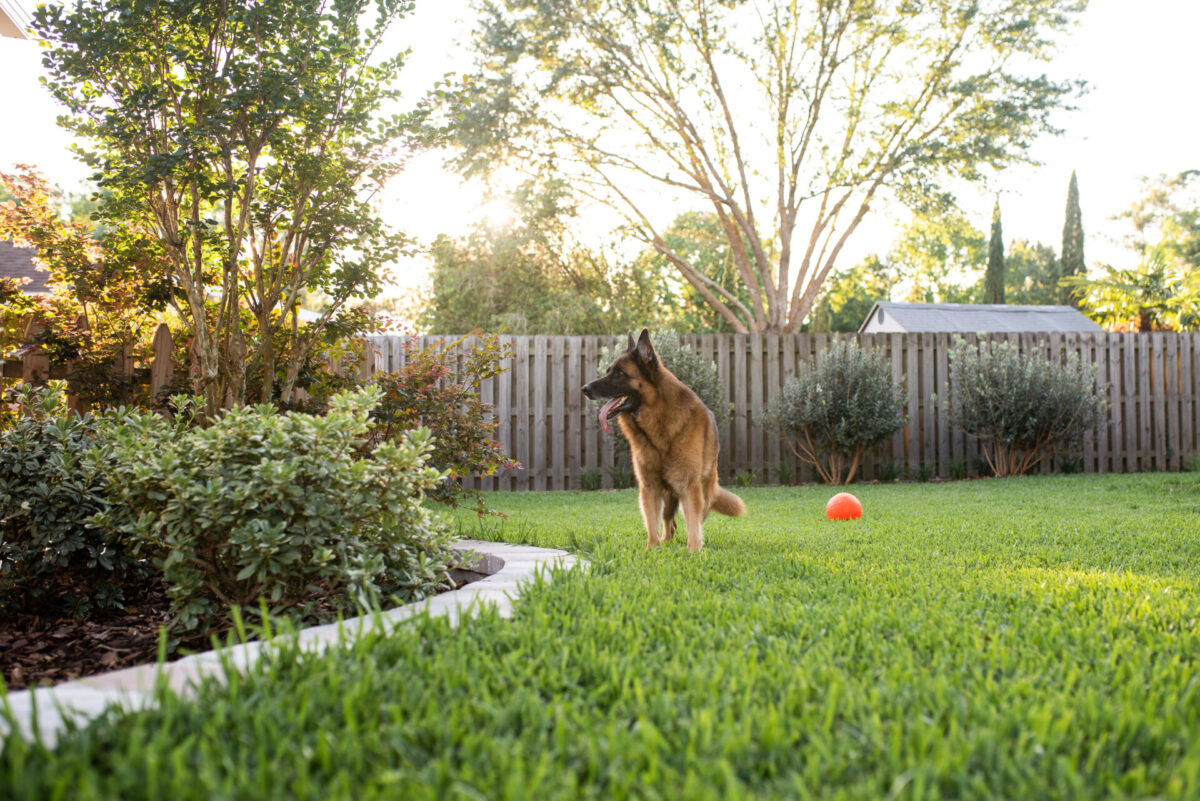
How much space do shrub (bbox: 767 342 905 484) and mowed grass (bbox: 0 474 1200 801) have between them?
7.19 meters

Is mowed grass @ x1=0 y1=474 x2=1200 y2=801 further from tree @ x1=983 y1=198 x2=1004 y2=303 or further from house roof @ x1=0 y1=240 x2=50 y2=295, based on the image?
tree @ x1=983 y1=198 x2=1004 y2=303

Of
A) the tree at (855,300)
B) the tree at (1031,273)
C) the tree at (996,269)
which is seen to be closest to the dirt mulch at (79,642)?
the tree at (855,300)

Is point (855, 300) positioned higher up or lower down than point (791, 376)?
higher up

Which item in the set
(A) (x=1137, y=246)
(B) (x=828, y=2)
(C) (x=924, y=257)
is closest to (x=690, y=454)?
(B) (x=828, y=2)

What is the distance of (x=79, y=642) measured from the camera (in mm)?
2615

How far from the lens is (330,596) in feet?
9.35

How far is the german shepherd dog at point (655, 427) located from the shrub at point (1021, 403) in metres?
7.20

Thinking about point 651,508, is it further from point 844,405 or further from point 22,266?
point 22,266

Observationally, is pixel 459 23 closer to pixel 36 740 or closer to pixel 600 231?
pixel 600 231

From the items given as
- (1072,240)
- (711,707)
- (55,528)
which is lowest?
(711,707)

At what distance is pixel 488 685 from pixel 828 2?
16.4 meters

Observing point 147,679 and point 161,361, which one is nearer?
point 147,679

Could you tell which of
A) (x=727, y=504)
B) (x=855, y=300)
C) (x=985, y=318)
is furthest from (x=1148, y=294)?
(x=855, y=300)

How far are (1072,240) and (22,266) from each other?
4233 centimetres
